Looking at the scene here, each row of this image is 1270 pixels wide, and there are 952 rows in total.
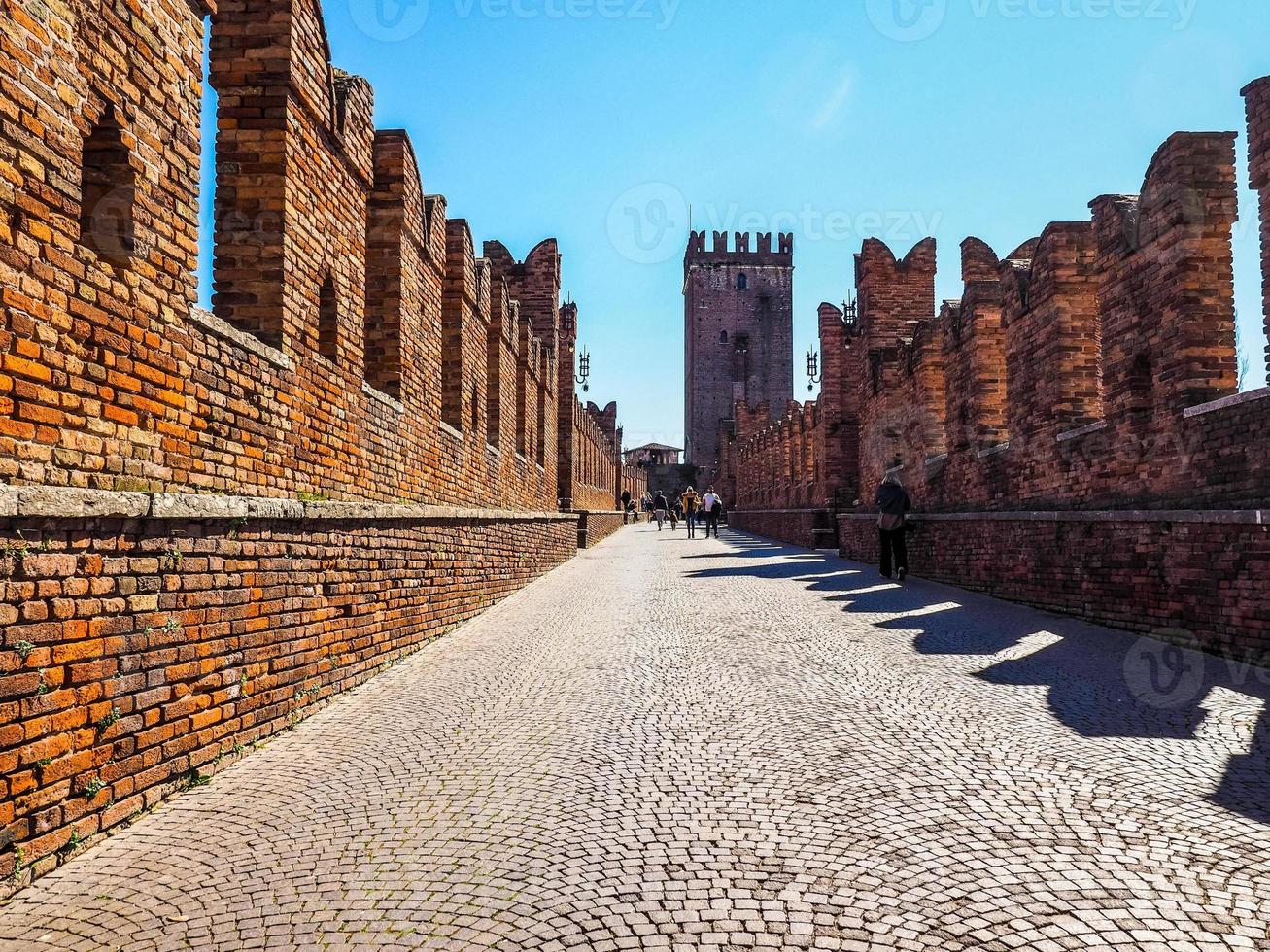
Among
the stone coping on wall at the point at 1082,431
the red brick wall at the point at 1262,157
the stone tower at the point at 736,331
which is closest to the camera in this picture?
the red brick wall at the point at 1262,157

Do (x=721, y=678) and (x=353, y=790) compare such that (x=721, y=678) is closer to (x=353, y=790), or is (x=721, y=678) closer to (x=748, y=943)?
(x=353, y=790)

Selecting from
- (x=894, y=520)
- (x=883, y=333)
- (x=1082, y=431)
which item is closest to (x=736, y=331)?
(x=883, y=333)

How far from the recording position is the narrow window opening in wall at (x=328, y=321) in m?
6.31

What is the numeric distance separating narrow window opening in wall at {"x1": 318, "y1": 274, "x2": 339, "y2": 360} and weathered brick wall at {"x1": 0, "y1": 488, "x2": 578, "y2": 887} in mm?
1130

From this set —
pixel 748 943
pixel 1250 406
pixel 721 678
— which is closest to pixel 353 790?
pixel 748 943

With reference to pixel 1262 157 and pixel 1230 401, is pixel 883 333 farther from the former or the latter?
pixel 1230 401

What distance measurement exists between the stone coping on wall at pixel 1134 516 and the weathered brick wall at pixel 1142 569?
0.01 m

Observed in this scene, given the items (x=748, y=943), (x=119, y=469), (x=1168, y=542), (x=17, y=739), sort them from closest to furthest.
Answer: (x=748, y=943) → (x=17, y=739) → (x=119, y=469) → (x=1168, y=542)

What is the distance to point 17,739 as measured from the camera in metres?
3.00

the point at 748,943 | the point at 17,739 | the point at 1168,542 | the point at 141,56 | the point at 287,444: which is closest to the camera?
the point at 748,943

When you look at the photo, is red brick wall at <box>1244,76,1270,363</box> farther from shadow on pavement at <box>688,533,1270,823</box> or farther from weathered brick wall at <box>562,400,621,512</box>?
weathered brick wall at <box>562,400,621,512</box>

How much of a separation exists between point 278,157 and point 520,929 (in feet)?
15.3

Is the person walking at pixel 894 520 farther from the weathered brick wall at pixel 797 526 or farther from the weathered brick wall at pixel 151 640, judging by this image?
the weathered brick wall at pixel 151 640

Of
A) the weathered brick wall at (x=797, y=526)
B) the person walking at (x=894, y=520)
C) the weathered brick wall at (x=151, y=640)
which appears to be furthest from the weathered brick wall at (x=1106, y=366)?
the weathered brick wall at (x=797, y=526)
